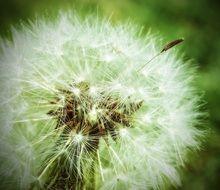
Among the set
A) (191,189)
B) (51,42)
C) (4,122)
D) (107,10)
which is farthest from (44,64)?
(107,10)

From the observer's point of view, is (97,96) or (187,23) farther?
(187,23)

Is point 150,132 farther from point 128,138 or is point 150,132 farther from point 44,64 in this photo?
point 44,64

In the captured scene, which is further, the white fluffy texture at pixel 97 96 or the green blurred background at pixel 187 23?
the green blurred background at pixel 187 23

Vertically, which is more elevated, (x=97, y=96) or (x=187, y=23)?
(x=187, y=23)

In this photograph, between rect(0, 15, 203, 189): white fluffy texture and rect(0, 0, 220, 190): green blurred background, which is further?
rect(0, 0, 220, 190): green blurred background
